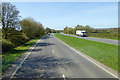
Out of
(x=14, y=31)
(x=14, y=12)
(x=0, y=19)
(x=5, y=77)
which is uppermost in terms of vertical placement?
(x=14, y=12)

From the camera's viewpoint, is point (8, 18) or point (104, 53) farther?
point (8, 18)

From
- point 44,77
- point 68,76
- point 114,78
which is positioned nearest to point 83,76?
point 68,76

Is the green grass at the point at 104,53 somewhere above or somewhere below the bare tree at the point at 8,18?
below

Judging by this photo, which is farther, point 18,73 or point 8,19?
point 8,19

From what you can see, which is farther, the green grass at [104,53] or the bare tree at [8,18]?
the bare tree at [8,18]

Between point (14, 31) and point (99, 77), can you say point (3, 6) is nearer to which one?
point (14, 31)

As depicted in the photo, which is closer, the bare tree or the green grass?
the green grass

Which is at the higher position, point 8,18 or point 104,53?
point 8,18

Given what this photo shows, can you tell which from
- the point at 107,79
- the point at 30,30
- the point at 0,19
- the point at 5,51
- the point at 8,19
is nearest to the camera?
the point at 107,79

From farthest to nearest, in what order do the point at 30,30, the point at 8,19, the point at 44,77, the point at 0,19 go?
the point at 30,30 < the point at 8,19 < the point at 0,19 < the point at 44,77

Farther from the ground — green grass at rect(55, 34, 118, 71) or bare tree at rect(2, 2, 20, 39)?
bare tree at rect(2, 2, 20, 39)

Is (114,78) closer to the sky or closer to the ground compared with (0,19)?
closer to the ground

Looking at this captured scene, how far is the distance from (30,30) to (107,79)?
4525 cm

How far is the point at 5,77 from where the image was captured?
837 cm
